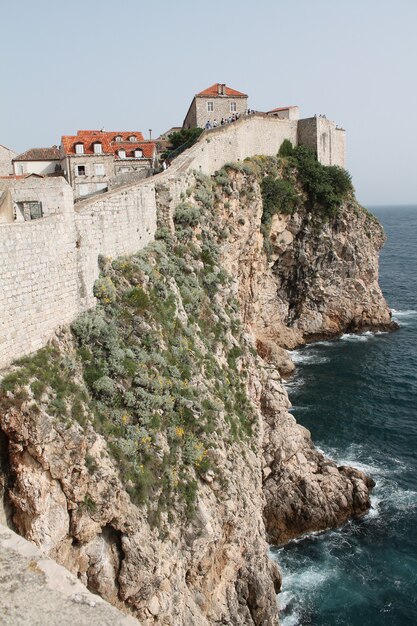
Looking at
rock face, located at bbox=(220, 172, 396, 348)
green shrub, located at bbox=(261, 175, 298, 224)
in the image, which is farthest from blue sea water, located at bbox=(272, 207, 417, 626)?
green shrub, located at bbox=(261, 175, 298, 224)

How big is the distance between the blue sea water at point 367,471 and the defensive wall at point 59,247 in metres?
15.9

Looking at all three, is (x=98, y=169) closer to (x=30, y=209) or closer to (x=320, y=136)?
(x=30, y=209)

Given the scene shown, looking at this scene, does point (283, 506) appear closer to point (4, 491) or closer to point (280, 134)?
point (4, 491)

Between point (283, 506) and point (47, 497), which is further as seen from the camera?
point (283, 506)

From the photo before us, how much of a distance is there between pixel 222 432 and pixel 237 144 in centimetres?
2823

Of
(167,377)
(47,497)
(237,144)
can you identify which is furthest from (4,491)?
(237,144)

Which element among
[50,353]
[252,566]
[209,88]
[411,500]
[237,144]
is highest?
[209,88]

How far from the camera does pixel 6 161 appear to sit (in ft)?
124

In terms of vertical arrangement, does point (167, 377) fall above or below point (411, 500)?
above

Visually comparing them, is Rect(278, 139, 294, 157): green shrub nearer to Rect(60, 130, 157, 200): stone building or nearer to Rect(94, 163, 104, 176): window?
Rect(60, 130, 157, 200): stone building

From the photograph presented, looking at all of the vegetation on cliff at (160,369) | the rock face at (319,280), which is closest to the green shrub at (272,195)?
the rock face at (319,280)

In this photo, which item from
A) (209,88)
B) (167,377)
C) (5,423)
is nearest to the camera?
(5,423)

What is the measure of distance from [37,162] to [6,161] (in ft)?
7.20

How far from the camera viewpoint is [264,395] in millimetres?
28609
